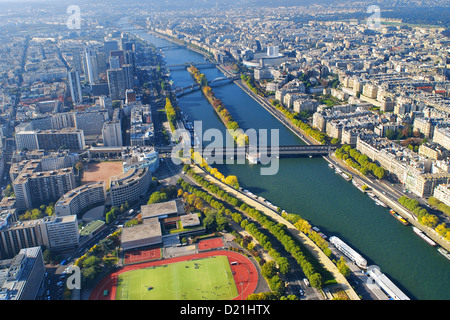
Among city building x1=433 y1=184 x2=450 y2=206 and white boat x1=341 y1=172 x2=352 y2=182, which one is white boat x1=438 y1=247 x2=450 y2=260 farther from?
white boat x1=341 y1=172 x2=352 y2=182

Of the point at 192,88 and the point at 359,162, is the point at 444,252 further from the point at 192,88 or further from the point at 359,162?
the point at 192,88

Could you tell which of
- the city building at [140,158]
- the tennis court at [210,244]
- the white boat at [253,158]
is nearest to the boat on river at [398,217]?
the tennis court at [210,244]

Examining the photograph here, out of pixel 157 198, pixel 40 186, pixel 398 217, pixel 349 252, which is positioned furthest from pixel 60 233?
pixel 398 217

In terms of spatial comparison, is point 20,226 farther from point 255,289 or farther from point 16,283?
point 255,289

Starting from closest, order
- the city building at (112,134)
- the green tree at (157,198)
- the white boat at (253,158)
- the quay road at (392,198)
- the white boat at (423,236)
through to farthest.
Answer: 1. the white boat at (423,236)
2. the quay road at (392,198)
3. the green tree at (157,198)
4. the white boat at (253,158)
5. the city building at (112,134)

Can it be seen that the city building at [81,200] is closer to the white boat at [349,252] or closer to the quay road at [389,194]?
the white boat at [349,252]

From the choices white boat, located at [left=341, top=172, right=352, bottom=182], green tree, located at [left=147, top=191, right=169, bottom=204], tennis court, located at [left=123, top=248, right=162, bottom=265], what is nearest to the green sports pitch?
tennis court, located at [left=123, top=248, right=162, bottom=265]
